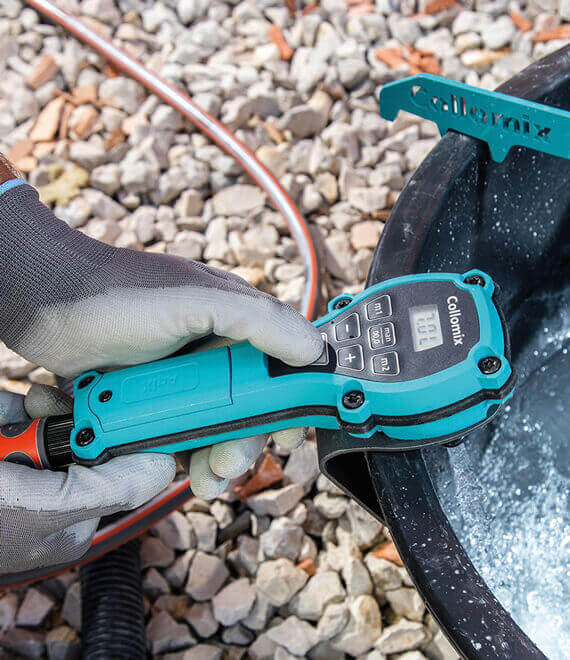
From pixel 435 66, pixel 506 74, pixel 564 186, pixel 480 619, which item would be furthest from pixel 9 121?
pixel 480 619

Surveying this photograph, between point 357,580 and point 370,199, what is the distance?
2.56 feet

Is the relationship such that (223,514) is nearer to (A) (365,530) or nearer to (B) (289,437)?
(A) (365,530)

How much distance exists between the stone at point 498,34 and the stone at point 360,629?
134 centimetres

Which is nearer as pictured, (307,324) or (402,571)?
(307,324)

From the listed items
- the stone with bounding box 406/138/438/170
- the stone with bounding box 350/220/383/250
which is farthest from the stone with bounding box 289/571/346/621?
the stone with bounding box 406/138/438/170

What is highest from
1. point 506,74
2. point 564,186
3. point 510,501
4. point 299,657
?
point 564,186

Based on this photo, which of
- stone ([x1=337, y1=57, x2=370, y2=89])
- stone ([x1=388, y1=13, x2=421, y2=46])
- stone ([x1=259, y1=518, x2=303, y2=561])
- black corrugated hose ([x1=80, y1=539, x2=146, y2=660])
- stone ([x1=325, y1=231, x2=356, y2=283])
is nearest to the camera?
black corrugated hose ([x1=80, y1=539, x2=146, y2=660])

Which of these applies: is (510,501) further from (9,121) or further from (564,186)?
(9,121)

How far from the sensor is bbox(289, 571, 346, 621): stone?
3.61ft

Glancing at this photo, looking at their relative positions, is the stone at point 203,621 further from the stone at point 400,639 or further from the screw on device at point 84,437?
the screw on device at point 84,437

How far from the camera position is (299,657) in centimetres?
107

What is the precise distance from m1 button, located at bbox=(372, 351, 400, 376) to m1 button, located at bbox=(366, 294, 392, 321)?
0.05m

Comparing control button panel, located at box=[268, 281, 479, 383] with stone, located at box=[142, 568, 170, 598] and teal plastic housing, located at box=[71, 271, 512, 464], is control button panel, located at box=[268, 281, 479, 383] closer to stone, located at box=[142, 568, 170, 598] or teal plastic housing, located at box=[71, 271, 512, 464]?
teal plastic housing, located at box=[71, 271, 512, 464]

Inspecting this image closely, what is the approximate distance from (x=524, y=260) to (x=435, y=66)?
0.87 meters
